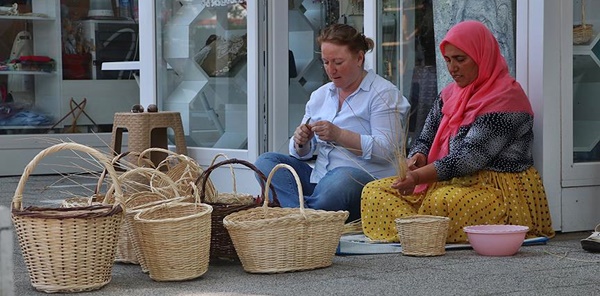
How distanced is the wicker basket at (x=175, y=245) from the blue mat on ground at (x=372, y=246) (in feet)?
2.31

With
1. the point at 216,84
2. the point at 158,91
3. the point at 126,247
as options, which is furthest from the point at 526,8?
the point at 158,91

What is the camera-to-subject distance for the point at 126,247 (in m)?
3.84

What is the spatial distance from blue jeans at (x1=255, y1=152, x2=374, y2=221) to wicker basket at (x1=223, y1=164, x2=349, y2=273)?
81 cm

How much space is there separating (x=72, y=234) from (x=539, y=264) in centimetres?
158

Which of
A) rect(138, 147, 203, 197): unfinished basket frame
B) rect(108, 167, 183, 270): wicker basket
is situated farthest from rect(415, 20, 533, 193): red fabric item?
rect(108, 167, 183, 270): wicker basket

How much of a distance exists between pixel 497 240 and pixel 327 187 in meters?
0.88

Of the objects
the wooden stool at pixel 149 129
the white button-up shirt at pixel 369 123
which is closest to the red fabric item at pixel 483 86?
the white button-up shirt at pixel 369 123

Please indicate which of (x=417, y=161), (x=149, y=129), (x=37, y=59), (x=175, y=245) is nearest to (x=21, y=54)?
(x=37, y=59)

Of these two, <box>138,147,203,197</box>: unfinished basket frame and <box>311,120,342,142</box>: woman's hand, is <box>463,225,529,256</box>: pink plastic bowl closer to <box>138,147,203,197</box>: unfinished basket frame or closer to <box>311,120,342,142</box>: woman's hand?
<box>311,120,342,142</box>: woman's hand

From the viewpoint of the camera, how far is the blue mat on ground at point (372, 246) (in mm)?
4031

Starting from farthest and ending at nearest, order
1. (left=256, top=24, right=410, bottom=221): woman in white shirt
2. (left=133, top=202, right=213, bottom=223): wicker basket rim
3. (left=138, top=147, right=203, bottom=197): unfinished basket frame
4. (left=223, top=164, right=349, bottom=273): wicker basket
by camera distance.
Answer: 1. (left=256, top=24, right=410, bottom=221): woman in white shirt
2. (left=138, top=147, right=203, bottom=197): unfinished basket frame
3. (left=223, top=164, right=349, bottom=273): wicker basket
4. (left=133, top=202, right=213, bottom=223): wicker basket rim

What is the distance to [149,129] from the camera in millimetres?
6062

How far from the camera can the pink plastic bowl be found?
384cm

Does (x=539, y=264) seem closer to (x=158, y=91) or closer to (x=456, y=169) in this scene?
(x=456, y=169)
